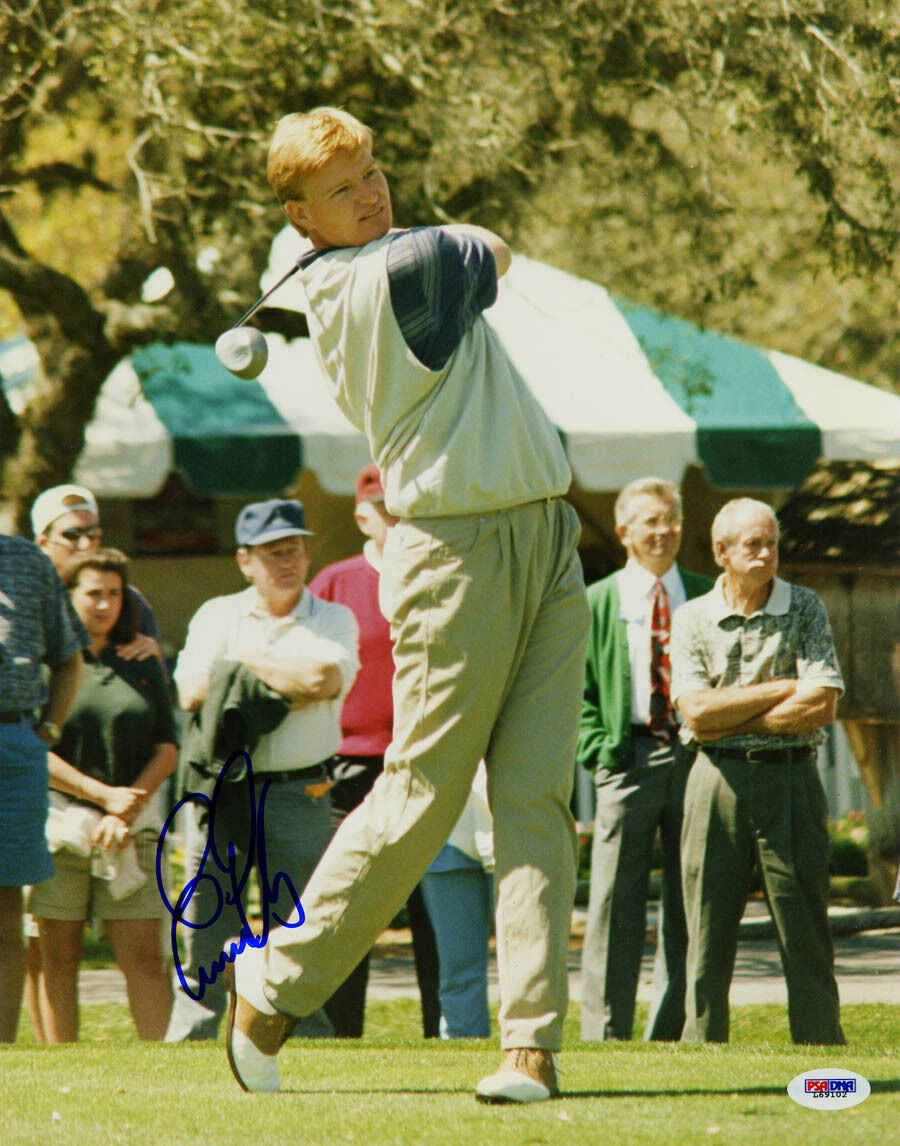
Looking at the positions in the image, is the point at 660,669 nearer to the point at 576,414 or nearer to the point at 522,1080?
the point at 522,1080

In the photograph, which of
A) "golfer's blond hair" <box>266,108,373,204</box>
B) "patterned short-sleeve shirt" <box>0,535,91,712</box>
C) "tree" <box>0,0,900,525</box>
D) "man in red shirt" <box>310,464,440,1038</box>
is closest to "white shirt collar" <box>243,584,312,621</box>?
"man in red shirt" <box>310,464,440,1038</box>

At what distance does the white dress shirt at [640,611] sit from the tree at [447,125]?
2.48 meters

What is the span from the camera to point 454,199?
10.2 m

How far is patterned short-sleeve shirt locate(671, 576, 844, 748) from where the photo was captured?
5.64 meters

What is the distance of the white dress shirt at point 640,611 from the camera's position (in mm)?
6559

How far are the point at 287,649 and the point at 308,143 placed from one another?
2849mm

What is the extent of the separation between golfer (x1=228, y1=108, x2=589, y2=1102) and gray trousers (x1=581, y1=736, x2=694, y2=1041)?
2802 millimetres

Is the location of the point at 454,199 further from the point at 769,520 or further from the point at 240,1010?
the point at 240,1010

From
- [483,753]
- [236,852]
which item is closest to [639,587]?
[236,852]

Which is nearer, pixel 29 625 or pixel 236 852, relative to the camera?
pixel 29 625

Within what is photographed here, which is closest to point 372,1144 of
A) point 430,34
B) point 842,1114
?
point 842,1114

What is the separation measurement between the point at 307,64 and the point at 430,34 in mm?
737

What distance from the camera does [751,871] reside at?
18.7 ft
